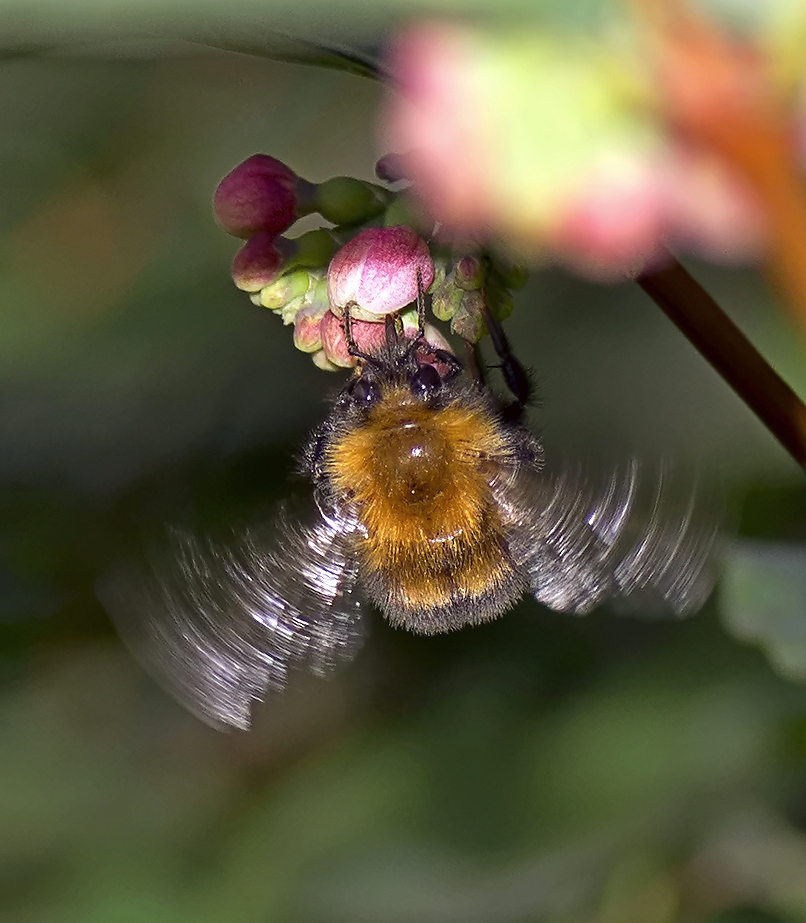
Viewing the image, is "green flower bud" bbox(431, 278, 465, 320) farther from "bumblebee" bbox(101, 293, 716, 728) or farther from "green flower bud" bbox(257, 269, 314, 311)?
"green flower bud" bbox(257, 269, 314, 311)

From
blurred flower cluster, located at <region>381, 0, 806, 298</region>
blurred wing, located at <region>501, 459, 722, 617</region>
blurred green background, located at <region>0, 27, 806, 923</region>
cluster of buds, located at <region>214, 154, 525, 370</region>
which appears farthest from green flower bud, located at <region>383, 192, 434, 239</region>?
blurred flower cluster, located at <region>381, 0, 806, 298</region>

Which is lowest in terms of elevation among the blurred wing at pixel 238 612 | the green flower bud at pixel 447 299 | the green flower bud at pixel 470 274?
the blurred wing at pixel 238 612

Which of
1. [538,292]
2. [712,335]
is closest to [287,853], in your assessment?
[538,292]

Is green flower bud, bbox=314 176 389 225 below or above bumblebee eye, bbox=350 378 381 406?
above

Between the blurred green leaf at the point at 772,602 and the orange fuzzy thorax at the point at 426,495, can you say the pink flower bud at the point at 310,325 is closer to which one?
the orange fuzzy thorax at the point at 426,495

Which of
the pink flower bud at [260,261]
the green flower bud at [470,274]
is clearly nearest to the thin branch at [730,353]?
the green flower bud at [470,274]

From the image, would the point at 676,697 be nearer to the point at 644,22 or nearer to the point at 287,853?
the point at 287,853
